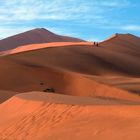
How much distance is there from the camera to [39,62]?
126ft

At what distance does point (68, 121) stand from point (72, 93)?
63.0 ft

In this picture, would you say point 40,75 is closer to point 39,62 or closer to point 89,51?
point 39,62

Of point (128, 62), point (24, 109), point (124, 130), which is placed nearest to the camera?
point (124, 130)

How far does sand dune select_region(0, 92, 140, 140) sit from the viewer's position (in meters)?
10.5

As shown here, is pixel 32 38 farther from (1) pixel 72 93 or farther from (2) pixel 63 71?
(1) pixel 72 93

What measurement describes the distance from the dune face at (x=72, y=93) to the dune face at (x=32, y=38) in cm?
5398

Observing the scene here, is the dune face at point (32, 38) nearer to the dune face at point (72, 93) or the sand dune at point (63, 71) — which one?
the dune face at point (72, 93)

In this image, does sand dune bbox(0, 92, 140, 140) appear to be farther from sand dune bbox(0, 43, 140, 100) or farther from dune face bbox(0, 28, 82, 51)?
dune face bbox(0, 28, 82, 51)

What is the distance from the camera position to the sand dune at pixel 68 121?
10.5 metres

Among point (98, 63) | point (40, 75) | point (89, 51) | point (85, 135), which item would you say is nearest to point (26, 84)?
point (40, 75)

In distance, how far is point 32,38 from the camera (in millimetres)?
126688

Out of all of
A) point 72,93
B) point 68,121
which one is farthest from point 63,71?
point 68,121

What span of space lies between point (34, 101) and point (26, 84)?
17889mm

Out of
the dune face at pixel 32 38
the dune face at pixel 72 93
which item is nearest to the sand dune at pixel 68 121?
the dune face at pixel 72 93
